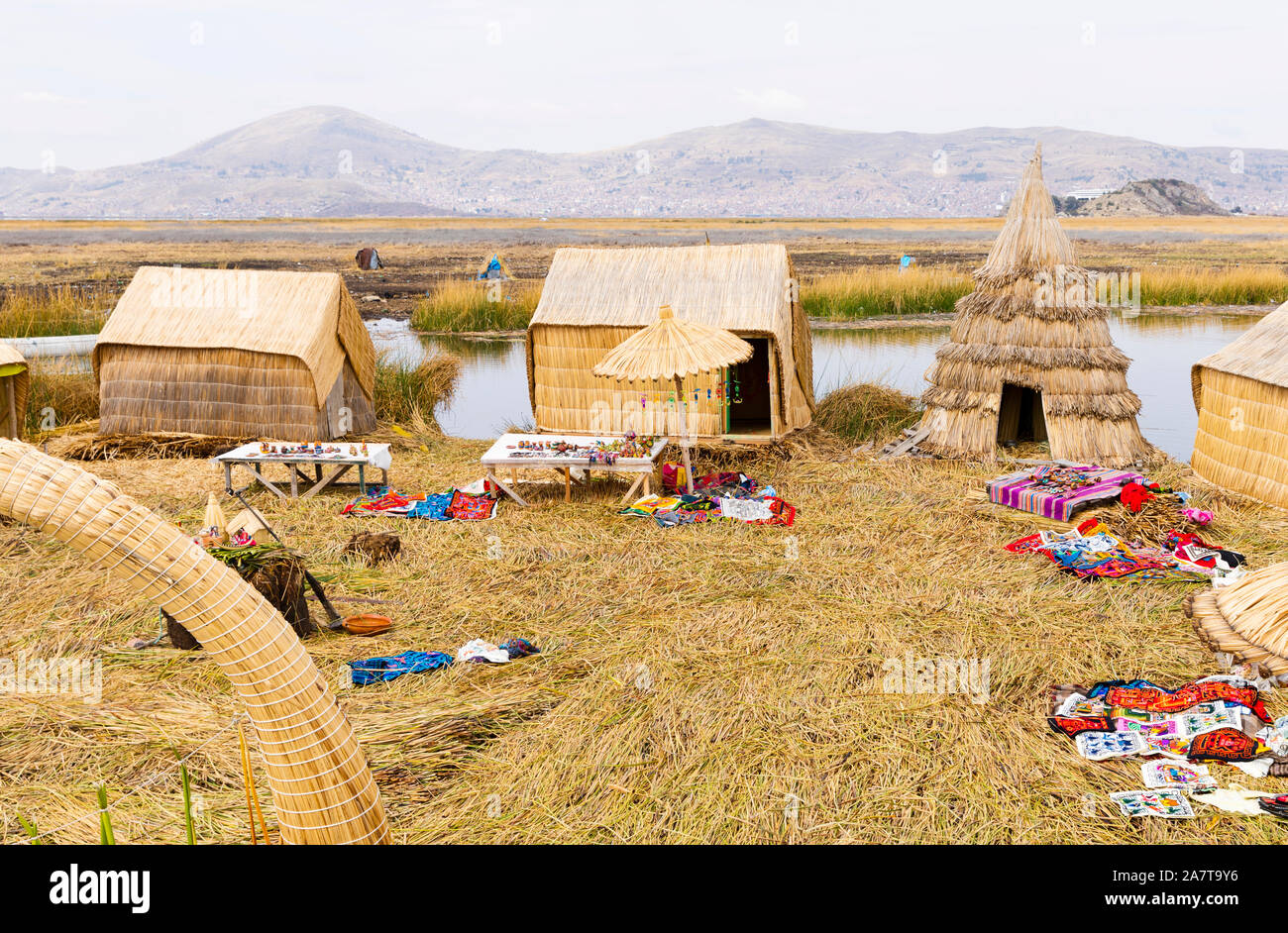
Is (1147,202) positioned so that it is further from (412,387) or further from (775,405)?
(775,405)

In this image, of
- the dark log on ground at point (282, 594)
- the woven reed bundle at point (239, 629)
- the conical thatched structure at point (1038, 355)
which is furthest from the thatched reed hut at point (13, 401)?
the conical thatched structure at point (1038, 355)

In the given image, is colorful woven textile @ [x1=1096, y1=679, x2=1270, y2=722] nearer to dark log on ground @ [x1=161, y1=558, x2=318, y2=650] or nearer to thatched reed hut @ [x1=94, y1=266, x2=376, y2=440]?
dark log on ground @ [x1=161, y1=558, x2=318, y2=650]

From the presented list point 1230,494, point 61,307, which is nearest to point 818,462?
point 1230,494

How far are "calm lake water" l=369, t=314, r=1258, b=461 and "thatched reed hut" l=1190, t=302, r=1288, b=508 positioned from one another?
2.72 meters

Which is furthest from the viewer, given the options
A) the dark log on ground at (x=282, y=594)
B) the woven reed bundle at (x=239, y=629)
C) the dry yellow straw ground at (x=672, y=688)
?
the dark log on ground at (x=282, y=594)

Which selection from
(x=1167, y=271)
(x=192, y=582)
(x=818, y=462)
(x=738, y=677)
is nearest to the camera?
(x=192, y=582)

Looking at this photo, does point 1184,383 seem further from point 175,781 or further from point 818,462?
point 175,781

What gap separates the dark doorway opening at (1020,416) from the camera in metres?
13.4

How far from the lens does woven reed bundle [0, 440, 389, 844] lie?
2.35 metres

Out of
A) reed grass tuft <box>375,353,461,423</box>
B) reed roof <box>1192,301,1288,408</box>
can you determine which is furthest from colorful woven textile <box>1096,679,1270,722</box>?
reed grass tuft <box>375,353,461,423</box>

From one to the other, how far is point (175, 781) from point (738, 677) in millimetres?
3098

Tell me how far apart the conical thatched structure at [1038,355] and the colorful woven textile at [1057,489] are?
3.87 ft

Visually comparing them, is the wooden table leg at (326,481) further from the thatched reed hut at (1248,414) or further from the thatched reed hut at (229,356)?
the thatched reed hut at (1248,414)
